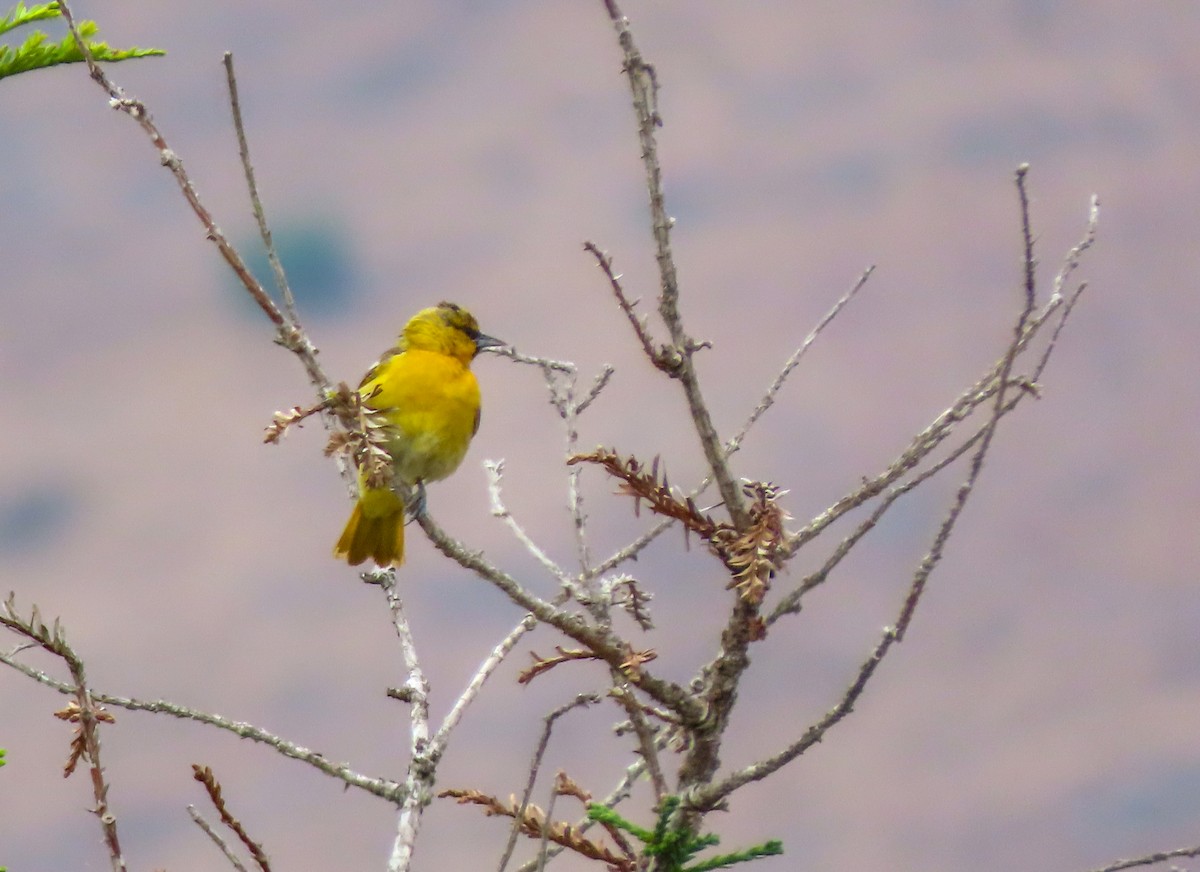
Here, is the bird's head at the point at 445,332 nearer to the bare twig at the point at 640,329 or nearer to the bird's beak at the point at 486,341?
the bird's beak at the point at 486,341

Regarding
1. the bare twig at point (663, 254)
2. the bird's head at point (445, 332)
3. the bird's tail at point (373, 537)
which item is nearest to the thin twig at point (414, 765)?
the bare twig at point (663, 254)

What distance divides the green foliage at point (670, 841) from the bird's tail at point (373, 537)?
289 cm

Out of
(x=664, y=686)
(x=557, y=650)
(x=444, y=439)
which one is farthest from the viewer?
(x=444, y=439)

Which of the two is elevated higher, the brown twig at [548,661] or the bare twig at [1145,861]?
the brown twig at [548,661]

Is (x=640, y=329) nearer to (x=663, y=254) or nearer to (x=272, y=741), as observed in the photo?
(x=663, y=254)

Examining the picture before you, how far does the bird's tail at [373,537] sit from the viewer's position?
179 inches

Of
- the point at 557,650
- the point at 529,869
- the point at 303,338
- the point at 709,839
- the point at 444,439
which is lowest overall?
the point at 709,839

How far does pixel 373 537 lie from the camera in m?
4.57

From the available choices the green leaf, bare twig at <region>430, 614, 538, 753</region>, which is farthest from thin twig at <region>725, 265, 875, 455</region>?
the green leaf

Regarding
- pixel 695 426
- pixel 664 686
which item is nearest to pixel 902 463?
pixel 695 426

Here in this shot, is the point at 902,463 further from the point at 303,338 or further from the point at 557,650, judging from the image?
the point at 303,338

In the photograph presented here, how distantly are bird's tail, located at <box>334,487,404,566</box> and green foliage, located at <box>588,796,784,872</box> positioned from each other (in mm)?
2895

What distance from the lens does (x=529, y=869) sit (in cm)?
210

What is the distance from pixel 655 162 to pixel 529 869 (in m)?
1.18
